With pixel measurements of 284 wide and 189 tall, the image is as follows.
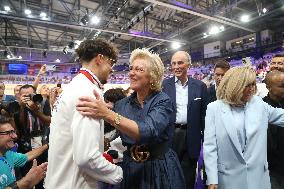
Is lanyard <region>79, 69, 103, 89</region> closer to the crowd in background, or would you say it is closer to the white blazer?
the crowd in background

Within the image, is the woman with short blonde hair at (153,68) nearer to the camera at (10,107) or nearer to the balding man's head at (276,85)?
the balding man's head at (276,85)

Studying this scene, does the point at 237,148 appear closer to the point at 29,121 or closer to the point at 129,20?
the point at 29,121

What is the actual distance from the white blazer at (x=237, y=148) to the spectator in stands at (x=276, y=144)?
5.2 inches

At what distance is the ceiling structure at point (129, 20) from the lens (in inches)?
440

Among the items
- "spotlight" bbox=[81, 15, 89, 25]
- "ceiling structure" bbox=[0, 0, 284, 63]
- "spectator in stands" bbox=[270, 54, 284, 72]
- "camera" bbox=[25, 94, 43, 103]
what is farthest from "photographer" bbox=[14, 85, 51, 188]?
"spotlight" bbox=[81, 15, 89, 25]

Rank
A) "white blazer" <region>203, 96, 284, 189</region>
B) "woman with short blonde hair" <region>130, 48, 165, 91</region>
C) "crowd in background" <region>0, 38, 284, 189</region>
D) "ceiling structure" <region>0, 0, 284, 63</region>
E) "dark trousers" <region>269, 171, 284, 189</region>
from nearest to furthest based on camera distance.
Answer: "crowd in background" <region>0, 38, 284, 189</region>, "woman with short blonde hair" <region>130, 48, 165, 91</region>, "white blazer" <region>203, 96, 284, 189</region>, "dark trousers" <region>269, 171, 284, 189</region>, "ceiling structure" <region>0, 0, 284, 63</region>

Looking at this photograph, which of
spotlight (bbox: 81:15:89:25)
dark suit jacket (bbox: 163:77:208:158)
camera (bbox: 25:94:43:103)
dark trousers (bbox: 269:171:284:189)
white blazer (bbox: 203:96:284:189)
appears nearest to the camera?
white blazer (bbox: 203:96:284:189)

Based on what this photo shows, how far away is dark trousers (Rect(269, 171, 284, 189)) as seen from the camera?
6.82ft

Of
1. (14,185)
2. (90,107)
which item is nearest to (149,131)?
(90,107)

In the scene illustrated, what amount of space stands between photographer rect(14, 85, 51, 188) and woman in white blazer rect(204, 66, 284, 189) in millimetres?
2156

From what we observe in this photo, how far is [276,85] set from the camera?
218 centimetres

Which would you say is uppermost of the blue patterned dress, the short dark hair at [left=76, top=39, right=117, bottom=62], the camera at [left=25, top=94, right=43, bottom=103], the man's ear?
the short dark hair at [left=76, top=39, right=117, bottom=62]

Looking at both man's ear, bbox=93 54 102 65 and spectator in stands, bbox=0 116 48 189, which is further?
spectator in stands, bbox=0 116 48 189

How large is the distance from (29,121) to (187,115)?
194 centimetres
